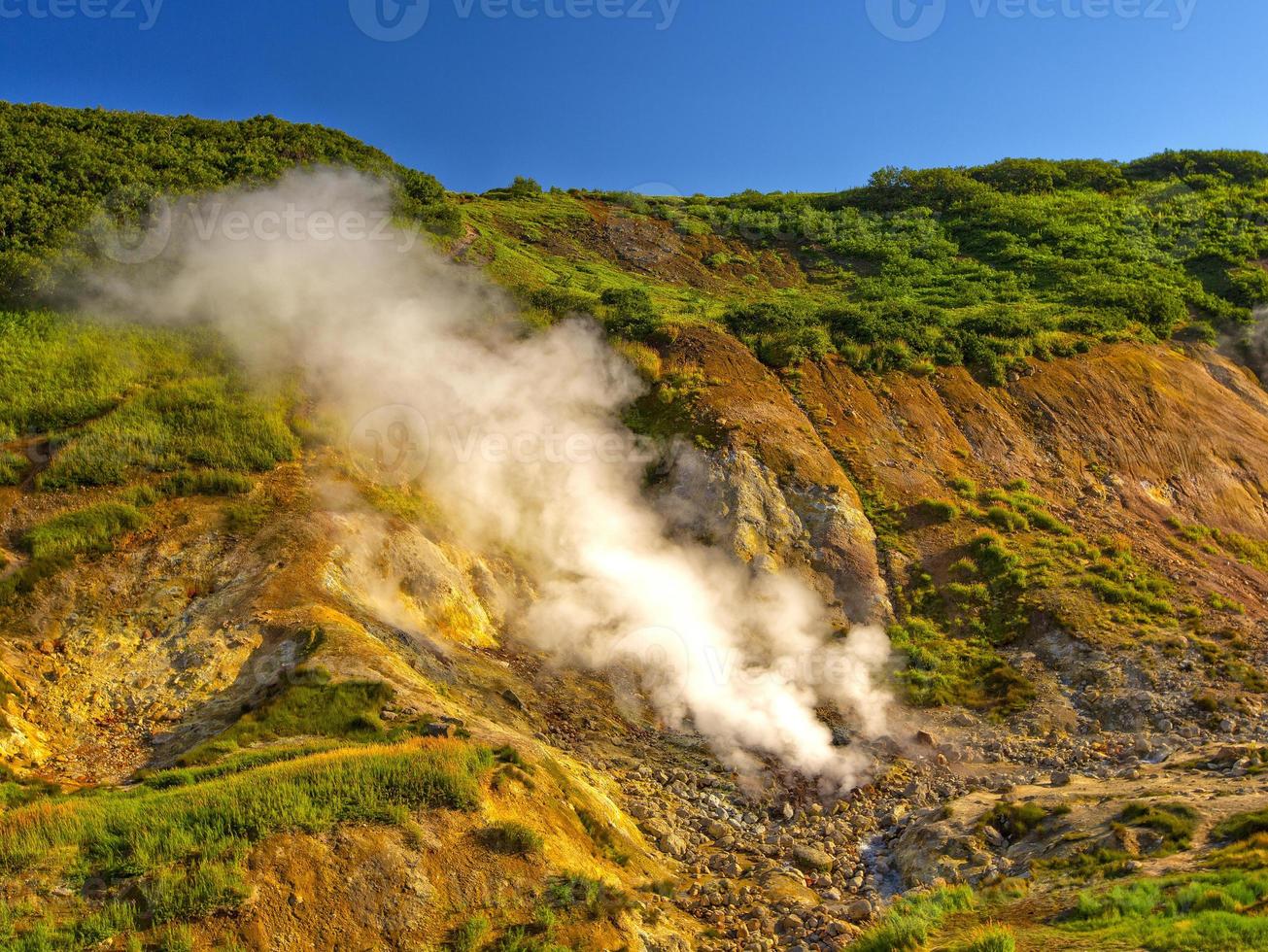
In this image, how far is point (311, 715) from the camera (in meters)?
11.1

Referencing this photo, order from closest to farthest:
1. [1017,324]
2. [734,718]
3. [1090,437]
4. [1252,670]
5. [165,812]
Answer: [165,812] < [734,718] < [1252,670] < [1090,437] < [1017,324]

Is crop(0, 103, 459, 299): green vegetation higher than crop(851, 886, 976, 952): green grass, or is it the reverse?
crop(0, 103, 459, 299): green vegetation

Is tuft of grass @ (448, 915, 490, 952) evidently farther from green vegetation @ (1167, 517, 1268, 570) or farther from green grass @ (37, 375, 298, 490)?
green vegetation @ (1167, 517, 1268, 570)

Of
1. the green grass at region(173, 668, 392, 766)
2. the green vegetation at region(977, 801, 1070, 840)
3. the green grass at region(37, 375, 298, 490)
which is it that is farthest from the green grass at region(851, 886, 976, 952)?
the green grass at region(37, 375, 298, 490)

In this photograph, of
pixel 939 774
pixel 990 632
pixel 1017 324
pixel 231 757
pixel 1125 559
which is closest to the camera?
pixel 231 757

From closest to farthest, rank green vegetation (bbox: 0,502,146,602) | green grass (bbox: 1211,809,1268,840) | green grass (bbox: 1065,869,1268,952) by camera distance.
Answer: green grass (bbox: 1065,869,1268,952) → green grass (bbox: 1211,809,1268,840) → green vegetation (bbox: 0,502,146,602)

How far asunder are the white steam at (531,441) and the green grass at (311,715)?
18.2 ft

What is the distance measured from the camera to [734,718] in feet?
49.8

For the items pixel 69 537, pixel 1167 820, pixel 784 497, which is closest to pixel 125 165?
pixel 69 537

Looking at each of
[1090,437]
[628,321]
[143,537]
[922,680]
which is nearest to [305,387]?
[143,537]

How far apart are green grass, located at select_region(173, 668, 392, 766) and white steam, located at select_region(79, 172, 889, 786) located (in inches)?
219

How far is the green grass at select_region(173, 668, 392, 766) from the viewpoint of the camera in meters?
10.5

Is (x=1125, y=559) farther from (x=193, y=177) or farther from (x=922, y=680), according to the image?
(x=193, y=177)

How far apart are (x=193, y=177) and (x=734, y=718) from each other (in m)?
24.5
